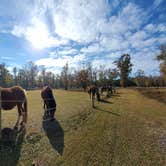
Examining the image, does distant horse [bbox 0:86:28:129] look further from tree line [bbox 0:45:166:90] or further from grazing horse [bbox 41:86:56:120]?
tree line [bbox 0:45:166:90]

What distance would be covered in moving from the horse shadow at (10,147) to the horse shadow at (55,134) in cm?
104

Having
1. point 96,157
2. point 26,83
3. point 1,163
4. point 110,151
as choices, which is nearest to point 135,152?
point 110,151

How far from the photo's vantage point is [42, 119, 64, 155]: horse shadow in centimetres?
523

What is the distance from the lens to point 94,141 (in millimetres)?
5789

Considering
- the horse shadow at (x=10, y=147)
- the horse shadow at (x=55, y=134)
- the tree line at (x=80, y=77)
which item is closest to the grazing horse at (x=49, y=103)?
the horse shadow at (x=55, y=134)

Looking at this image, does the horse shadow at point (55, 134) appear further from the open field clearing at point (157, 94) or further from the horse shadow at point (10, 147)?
the open field clearing at point (157, 94)

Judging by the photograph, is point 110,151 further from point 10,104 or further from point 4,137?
point 10,104

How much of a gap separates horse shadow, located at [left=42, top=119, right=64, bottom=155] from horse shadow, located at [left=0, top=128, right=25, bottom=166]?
3.43ft

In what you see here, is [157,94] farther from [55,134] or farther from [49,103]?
[55,134]

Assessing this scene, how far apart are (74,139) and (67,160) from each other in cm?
159

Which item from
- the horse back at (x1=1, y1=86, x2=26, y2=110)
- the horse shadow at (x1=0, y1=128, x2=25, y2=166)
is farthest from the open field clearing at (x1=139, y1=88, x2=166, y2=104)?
the horse shadow at (x1=0, y1=128, x2=25, y2=166)

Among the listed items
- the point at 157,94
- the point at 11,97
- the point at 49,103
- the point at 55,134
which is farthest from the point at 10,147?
the point at 157,94

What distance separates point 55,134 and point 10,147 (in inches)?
72.4

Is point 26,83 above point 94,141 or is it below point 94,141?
above
